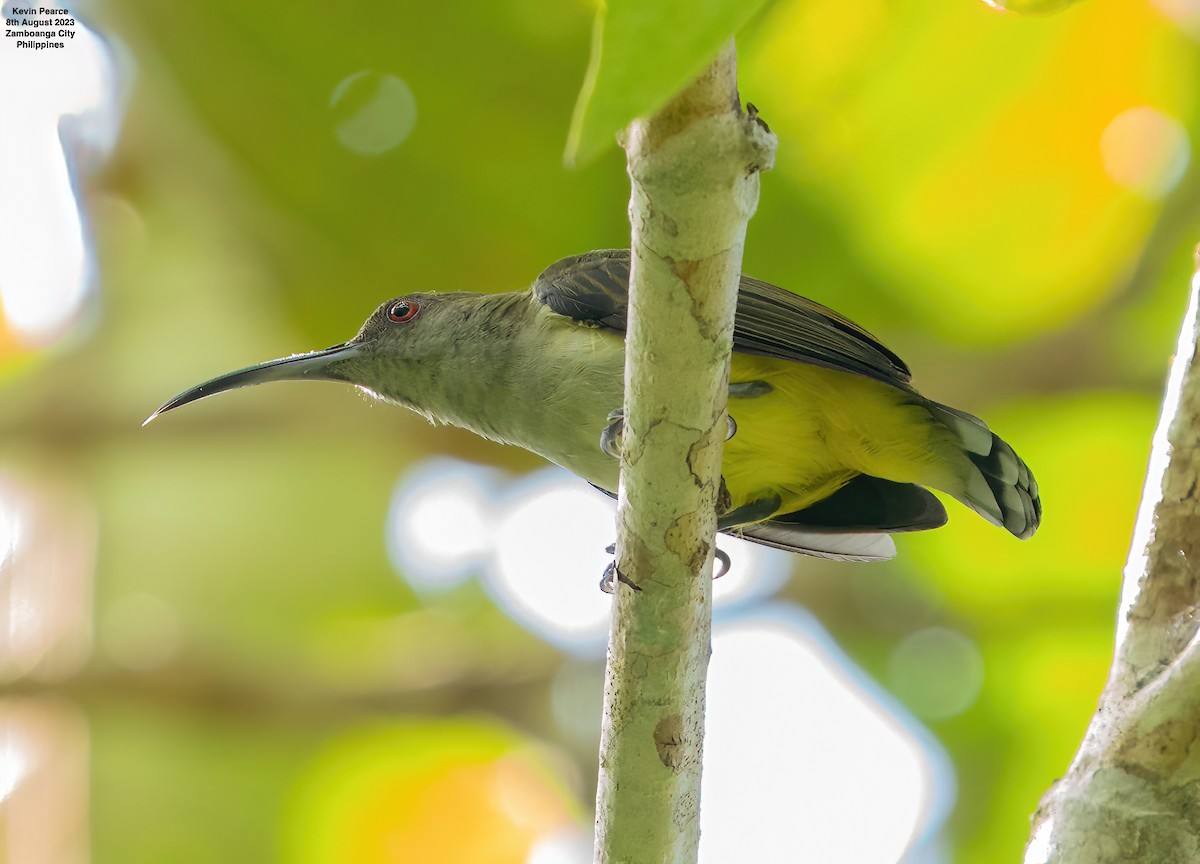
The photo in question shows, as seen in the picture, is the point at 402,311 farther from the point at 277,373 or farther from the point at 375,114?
the point at 375,114

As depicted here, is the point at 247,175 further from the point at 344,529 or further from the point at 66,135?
the point at 344,529

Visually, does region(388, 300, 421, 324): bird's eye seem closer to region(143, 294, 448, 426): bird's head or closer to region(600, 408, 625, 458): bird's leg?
region(143, 294, 448, 426): bird's head

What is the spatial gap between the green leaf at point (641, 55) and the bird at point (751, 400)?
2452mm

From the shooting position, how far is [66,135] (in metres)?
5.36

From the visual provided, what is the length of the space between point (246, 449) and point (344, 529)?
2.30 feet

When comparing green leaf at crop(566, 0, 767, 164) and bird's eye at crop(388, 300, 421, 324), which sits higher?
bird's eye at crop(388, 300, 421, 324)

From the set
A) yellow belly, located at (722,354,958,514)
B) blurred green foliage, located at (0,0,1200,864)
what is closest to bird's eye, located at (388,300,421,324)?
blurred green foliage, located at (0,0,1200,864)

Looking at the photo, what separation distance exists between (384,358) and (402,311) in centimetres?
19

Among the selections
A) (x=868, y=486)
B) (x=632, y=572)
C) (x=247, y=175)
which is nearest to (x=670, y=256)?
(x=632, y=572)

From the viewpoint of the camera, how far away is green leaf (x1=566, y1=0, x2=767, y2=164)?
2.55 ft

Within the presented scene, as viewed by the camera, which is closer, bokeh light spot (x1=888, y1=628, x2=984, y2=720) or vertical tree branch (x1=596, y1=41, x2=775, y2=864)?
vertical tree branch (x1=596, y1=41, x2=775, y2=864)

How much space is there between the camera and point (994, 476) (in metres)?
3.62

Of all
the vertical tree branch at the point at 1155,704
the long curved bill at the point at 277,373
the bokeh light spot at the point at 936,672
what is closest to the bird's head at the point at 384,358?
the long curved bill at the point at 277,373

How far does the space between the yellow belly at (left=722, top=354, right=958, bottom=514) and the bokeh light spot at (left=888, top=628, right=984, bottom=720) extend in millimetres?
2534
